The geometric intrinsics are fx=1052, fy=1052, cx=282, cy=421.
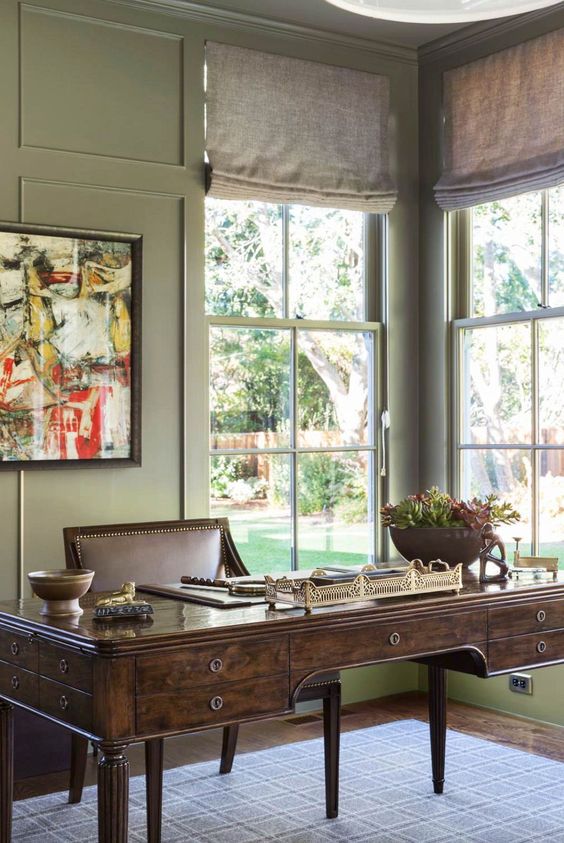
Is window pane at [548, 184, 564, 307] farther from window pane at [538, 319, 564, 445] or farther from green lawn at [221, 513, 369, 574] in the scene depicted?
green lawn at [221, 513, 369, 574]

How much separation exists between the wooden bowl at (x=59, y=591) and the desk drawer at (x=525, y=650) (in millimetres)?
1194

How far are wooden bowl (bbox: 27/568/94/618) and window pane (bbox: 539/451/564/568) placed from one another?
2439mm

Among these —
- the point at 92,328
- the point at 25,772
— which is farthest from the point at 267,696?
the point at 92,328

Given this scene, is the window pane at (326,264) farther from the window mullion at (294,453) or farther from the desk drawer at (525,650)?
the desk drawer at (525,650)

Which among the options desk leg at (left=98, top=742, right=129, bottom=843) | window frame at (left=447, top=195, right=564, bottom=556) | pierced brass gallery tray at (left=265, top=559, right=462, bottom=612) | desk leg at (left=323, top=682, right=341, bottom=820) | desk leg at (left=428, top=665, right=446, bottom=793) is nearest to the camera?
desk leg at (left=98, top=742, right=129, bottom=843)

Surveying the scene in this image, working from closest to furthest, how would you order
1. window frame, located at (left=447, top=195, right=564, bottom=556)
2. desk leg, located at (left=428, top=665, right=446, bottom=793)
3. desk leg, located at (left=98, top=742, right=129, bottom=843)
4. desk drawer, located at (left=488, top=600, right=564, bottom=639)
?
desk leg, located at (left=98, top=742, right=129, bottom=843) → desk drawer, located at (left=488, top=600, right=564, bottom=639) → desk leg, located at (left=428, top=665, right=446, bottom=793) → window frame, located at (left=447, top=195, right=564, bottom=556)

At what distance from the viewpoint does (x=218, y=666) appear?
247 cm

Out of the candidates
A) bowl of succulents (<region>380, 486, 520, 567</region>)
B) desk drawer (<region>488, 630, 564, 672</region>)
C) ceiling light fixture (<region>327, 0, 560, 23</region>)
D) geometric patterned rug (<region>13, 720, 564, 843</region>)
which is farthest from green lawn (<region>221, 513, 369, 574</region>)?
ceiling light fixture (<region>327, 0, 560, 23</region>)

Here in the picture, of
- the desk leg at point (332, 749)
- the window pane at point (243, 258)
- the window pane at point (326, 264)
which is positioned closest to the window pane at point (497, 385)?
the window pane at point (326, 264)

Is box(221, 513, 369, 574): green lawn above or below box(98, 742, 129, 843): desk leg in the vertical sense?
above

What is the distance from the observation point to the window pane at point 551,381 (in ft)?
14.7

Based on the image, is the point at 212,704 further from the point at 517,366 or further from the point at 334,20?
the point at 334,20

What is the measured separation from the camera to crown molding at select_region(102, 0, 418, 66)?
4.32m

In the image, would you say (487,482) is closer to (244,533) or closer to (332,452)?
(332,452)
